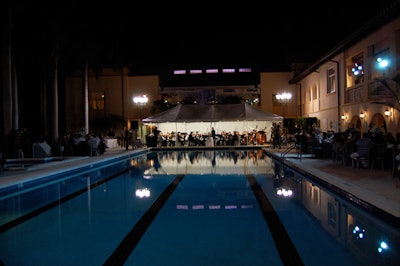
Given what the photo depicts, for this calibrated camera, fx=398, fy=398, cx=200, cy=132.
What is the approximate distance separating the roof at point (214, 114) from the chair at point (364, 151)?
41.5 feet

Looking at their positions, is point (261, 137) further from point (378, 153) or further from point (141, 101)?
point (378, 153)

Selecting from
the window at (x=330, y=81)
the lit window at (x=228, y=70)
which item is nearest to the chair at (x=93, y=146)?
the window at (x=330, y=81)

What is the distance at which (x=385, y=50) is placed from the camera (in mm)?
15867

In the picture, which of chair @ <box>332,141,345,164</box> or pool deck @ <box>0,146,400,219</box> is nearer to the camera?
pool deck @ <box>0,146,400,219</box>

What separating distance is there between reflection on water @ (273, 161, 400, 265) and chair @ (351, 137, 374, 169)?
6.21 feet

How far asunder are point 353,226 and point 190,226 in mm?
2420

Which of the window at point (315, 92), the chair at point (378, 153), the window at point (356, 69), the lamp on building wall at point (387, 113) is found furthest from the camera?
the window at point (315, 92)

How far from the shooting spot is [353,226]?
19.2ft

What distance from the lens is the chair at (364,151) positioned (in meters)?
10.2

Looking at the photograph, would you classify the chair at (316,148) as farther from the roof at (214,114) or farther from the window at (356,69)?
the roof at (214,114)

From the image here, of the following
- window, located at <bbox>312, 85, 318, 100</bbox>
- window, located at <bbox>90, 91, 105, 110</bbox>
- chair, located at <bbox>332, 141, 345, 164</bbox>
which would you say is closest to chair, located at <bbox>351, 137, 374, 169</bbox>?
chair, located at <bbox>332, 141, 345, 164</bbox>

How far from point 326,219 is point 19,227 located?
4871mm

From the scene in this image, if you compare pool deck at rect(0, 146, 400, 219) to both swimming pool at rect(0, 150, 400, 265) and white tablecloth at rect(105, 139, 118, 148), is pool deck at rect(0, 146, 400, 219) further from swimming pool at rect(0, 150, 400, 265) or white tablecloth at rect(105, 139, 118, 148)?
white tablecloth at rect(105, 139, 118, 148)

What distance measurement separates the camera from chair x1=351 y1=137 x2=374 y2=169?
10.2 meters
